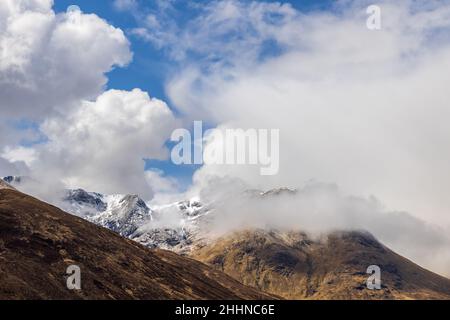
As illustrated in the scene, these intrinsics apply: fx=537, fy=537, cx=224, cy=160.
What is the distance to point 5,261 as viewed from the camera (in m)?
200
